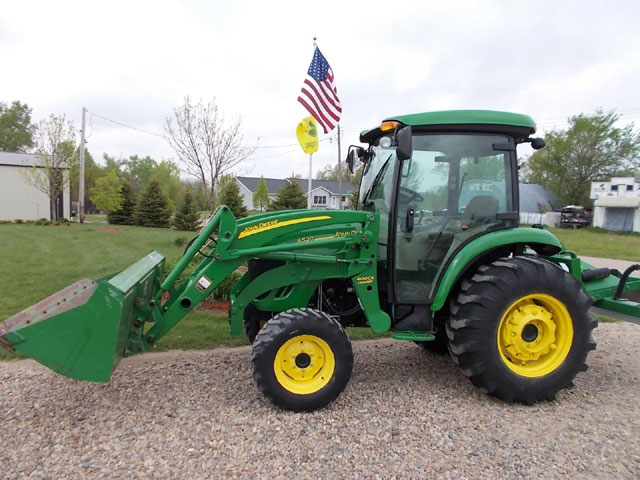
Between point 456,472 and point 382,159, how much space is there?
8.71ft

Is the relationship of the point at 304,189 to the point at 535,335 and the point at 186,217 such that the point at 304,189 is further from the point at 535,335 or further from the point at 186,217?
the point at 535,335

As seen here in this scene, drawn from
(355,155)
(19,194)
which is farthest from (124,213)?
(355,155)

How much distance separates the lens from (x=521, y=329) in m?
3.75

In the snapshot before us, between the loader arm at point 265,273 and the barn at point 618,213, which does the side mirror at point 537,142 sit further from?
the barn at point 618,213

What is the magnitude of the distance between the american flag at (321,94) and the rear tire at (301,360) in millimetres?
6852

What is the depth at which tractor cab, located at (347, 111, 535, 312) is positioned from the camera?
12.5 feet

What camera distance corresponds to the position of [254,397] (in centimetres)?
371

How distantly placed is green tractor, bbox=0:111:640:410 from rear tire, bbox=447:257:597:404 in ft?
0.03

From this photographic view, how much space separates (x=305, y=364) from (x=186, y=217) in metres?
22.7

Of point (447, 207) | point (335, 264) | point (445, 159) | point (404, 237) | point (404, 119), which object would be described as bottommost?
point (335, 264)

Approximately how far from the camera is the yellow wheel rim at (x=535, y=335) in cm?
376

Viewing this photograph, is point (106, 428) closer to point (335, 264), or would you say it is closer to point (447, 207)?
point (335, 264)

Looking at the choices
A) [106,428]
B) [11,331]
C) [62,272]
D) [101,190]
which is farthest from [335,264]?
[101,190]

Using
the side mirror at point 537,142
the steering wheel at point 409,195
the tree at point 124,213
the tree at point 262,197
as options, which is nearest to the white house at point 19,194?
the tree at point 124,213
